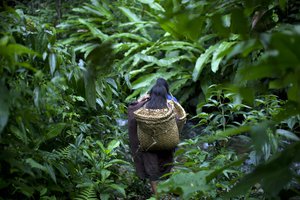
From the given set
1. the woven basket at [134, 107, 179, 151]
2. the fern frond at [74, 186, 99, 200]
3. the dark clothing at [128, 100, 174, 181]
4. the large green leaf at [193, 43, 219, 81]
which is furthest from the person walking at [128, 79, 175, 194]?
the large green leaf at [193, 43, 219, 81]

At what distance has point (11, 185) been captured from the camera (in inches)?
78.0

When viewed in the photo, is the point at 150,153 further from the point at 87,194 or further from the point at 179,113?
the point at 87,194

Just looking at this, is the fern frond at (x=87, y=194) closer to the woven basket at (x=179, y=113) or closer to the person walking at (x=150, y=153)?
the person walking at (x=150, y=153)

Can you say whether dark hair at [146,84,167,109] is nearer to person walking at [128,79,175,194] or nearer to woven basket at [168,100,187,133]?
person walking at [128,79,175,194]

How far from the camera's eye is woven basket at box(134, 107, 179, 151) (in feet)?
14.1

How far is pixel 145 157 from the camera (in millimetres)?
4742

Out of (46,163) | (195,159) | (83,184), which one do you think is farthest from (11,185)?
(195,159)

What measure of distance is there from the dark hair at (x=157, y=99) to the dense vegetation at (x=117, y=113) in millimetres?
343

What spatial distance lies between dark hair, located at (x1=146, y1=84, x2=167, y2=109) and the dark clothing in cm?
17

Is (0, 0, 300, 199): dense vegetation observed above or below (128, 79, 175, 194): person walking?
above

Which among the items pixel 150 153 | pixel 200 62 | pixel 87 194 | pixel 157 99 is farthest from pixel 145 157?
pixel 200 62

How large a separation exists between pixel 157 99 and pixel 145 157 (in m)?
0.72

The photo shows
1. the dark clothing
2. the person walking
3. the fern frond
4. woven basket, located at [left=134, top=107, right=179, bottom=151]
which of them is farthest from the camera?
the dark clothing

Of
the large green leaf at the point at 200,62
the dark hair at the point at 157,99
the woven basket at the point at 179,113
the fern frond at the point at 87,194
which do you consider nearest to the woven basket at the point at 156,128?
the dark hair at the point at 157,99
